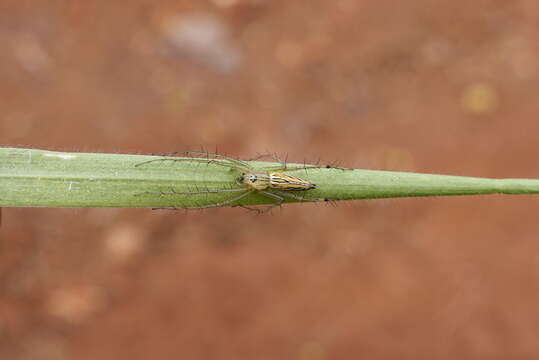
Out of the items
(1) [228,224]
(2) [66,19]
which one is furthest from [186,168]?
(2) [66,19]

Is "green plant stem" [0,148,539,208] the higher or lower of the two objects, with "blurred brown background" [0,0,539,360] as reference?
lower

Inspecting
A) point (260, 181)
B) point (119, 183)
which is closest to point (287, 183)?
point (260, 181)

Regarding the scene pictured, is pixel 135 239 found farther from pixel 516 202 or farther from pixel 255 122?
pixel 516 202

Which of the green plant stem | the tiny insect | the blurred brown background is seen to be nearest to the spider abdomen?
the tiny insect

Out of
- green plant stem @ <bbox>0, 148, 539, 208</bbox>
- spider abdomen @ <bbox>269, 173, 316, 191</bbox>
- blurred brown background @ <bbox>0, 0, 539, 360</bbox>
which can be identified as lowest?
green plant stem @ <bbox>0, 148, 539, 208</bbox>

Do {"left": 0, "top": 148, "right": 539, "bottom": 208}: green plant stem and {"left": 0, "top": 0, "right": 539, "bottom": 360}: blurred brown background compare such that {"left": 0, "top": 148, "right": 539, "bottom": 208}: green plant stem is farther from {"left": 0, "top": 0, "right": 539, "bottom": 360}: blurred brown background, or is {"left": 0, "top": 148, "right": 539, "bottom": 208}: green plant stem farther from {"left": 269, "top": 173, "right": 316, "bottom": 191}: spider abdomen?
{"left": 0, "top": 0, "right": 539, "bottom": 360}: blurred brown background

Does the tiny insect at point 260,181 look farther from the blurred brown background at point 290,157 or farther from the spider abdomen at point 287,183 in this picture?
the blurred brown background at point 290,157
